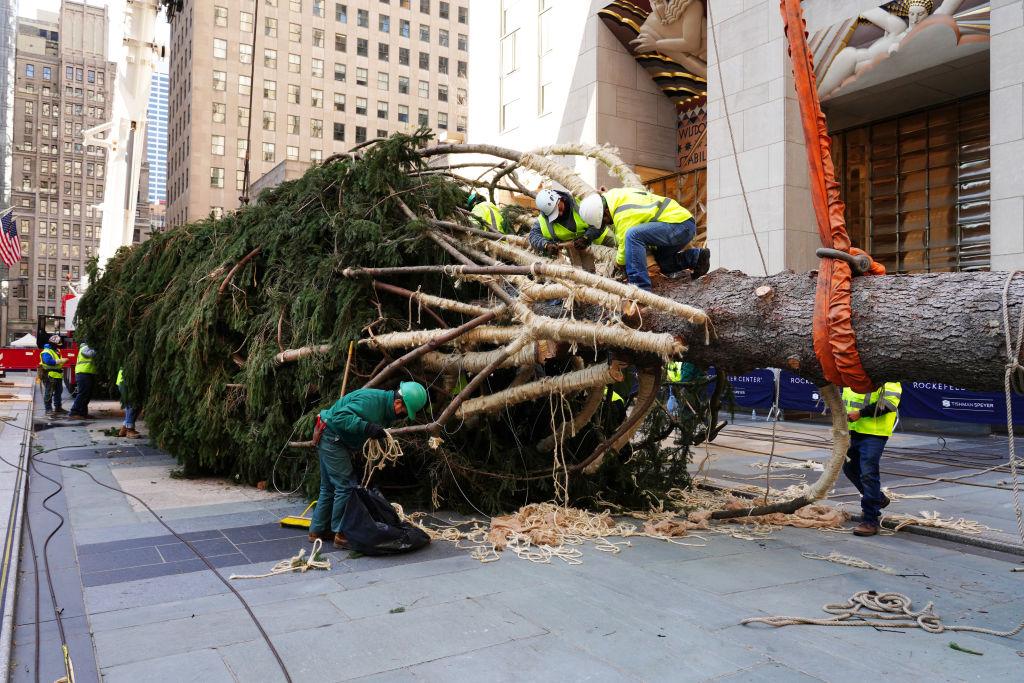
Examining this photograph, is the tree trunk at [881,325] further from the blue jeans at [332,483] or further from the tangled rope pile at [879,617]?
the blue jeans at [332,483]

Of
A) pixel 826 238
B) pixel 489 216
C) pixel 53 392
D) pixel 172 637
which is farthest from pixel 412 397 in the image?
pixel 53 392

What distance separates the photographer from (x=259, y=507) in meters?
→ 7.41

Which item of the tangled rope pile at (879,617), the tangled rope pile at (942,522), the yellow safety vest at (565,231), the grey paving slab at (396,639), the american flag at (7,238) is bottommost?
the grey paving slab at (396,639)

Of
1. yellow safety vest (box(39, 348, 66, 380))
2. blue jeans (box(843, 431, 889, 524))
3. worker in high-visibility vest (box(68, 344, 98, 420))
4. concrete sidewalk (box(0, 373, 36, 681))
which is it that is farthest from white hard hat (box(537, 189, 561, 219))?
yellow safety vest (box(39, 348, 66, 380))

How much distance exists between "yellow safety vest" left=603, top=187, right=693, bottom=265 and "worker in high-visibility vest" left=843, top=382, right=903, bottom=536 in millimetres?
2342

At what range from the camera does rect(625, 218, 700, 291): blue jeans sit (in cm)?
568

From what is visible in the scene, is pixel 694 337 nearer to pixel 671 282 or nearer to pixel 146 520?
pixel 671 282

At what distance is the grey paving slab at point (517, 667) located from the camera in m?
3.59

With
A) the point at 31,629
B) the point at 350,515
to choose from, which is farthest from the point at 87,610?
the point at 350,515

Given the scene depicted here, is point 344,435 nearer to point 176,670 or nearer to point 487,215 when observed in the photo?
point 176,670

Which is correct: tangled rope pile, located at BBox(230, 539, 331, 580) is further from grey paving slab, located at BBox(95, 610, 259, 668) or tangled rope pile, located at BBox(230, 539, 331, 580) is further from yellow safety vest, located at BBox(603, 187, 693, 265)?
yellow safety vest, located at BBox(603, 187, 693, 265)

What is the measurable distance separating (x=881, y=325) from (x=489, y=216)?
4.49 m

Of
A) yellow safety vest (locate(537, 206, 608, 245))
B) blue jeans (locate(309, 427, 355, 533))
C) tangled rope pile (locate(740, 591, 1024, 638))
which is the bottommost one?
tangled rope pile (locate(740, 591, 1024, 638))

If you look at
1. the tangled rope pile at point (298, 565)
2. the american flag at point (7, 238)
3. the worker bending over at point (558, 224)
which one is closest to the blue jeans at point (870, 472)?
the worker bending over at point (558, 224)
